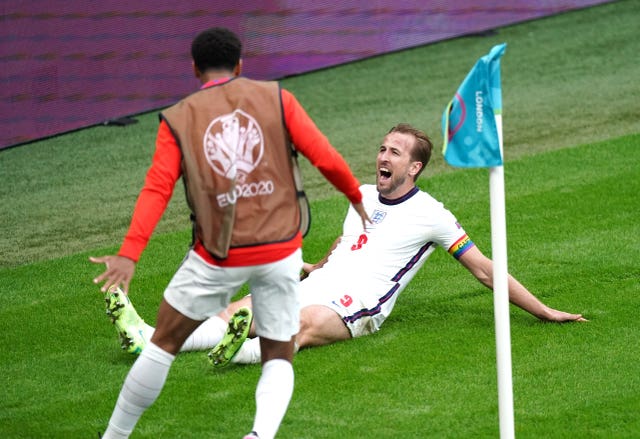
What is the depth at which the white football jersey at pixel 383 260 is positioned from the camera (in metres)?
6.34

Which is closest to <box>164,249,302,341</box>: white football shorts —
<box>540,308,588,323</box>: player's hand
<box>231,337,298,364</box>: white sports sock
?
<box>231,337,298,364</box>: white sports sock

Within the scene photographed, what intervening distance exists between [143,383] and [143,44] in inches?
286

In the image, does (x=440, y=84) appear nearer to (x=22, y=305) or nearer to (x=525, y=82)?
(x=525, y=82)

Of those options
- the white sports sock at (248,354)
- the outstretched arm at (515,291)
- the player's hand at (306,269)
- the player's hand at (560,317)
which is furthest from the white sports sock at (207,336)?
the player's hand at (560,317)

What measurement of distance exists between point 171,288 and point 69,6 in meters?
6.96

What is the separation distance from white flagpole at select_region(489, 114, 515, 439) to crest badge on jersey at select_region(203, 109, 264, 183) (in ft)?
2.97

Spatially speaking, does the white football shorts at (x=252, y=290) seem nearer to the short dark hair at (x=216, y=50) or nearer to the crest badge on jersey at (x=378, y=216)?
the short dark hair at (x=216, y=50)

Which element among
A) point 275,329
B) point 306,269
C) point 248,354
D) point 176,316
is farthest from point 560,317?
point 176,316

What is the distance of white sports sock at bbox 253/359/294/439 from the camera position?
15.3 feet

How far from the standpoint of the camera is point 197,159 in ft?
15.0

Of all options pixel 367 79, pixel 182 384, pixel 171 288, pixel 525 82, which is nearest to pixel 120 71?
pixel 367 79

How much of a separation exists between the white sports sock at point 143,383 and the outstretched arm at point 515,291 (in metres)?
2.17

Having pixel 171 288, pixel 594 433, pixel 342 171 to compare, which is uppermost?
pixel 342 171

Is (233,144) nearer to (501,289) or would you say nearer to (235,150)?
(235,150)
